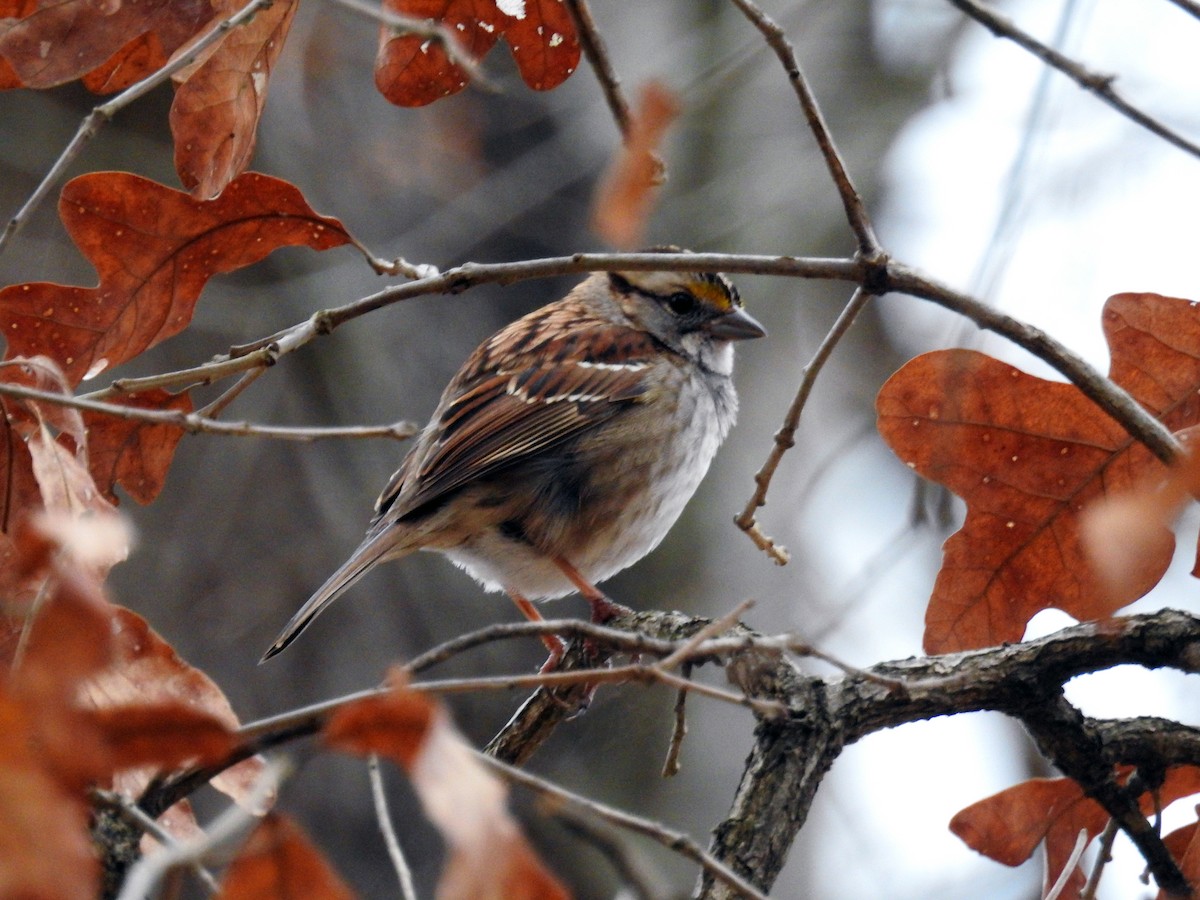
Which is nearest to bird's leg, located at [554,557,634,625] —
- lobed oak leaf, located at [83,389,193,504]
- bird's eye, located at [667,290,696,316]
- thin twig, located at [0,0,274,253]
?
bird's eye, located at [667,290,696,316]

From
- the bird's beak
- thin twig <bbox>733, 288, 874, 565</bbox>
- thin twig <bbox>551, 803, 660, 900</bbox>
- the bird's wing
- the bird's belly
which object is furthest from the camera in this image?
the bird's beak

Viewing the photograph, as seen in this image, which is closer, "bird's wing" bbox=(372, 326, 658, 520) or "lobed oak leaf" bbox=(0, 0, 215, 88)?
"lobed oak leaf" bbox=(0, 0, 215, 88)

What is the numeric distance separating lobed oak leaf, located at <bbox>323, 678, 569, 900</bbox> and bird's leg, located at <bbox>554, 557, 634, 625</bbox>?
7.88ft

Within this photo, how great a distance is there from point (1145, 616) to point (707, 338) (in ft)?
8.12

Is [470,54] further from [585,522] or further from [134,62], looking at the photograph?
[585,522]

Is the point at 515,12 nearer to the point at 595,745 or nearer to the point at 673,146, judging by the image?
the point at 595,745

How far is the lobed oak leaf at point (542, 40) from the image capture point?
7.79 feet

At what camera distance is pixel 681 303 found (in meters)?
4.50

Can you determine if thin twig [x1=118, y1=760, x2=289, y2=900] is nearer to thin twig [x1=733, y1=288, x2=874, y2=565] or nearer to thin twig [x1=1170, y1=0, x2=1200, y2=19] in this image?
thin twig [x1=733, y1=288, x2=874, y2=565]

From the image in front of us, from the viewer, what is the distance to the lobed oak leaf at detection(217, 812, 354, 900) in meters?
1.07

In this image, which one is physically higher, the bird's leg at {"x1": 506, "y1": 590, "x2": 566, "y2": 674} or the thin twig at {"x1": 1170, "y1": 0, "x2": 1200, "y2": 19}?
the thin twig at {"x1": 1170, "y1": 0, "x2": 1200, "y2": 19}

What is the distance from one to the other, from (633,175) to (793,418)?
3.49 ft

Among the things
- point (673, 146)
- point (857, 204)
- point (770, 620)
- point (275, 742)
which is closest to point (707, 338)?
point (770, 620)

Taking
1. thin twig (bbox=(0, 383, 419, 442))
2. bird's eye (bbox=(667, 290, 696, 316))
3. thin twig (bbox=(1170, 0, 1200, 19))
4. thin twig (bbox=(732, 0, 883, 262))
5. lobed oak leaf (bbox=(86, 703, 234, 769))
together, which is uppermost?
thin twig (bbox=(1170, 0, 1200, 19))
